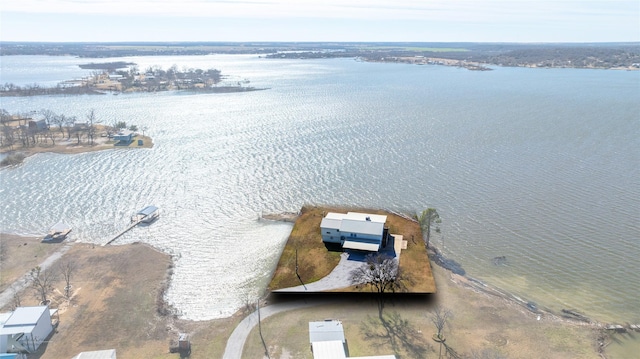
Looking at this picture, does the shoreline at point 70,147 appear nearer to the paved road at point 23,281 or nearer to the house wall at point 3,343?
the paved road at point 23,281

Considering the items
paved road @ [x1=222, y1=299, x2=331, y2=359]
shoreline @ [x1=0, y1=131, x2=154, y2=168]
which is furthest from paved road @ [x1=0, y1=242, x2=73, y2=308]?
shoreline @ [x1=0, y1=131, x2=154, y2=168]

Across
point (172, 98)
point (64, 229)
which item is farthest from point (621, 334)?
point (172, 98)

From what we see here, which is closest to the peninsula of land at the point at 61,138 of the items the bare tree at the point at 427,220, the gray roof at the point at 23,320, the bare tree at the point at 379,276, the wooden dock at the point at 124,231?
the wooden dock at the point at 124,231

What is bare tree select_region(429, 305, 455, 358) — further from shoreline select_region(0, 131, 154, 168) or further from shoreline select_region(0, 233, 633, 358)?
shoreline select_region(0, 131, 154, 168)

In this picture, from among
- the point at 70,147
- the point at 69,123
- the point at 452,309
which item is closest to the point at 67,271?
the point at 452,309

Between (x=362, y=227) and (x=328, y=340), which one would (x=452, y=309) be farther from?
(x=362, y=227)

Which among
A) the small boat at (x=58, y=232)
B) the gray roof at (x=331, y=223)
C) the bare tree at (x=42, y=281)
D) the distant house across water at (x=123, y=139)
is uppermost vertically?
the distant house across water at (x=123, y=139)

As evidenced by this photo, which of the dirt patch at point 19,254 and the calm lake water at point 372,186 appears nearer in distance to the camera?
the dirt patch at point 19,254
